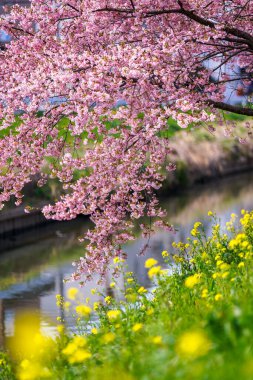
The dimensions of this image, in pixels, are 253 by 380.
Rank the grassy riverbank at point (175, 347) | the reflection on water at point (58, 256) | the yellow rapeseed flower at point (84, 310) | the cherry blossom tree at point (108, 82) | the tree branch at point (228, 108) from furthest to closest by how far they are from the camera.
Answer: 1. the reflection on water at point (58, 256)
2. the tree branch at point (228, 108)
3. the cherry blossom tree at point (108, 82)
4. the yellow rapeseed flower at point (84, 310)
5. the grassy riverbank at point (175, 347)

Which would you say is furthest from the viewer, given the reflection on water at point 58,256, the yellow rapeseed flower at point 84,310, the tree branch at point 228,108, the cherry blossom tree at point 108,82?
the reflection on water at point 58,256

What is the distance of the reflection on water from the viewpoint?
17.3m

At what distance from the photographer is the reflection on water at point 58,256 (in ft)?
56.7

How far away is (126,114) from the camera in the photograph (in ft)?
36.8

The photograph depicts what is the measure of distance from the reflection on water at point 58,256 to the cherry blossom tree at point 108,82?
3574mm

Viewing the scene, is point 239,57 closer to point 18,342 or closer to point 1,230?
point 18,342

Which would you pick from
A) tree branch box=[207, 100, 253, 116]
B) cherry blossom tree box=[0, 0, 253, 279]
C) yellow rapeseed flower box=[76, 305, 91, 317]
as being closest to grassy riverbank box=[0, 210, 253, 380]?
yellow rapeseed flower box=[76, 305, 91, 317]

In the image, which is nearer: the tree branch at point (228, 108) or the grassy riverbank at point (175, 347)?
the grassy riverbank at point (175, 347)

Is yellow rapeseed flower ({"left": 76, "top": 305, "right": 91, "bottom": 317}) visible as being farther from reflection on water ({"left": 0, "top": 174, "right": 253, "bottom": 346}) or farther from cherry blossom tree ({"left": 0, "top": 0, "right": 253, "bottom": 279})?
reflection on water ({"left": 0, "top": 174, "right": 253, "bottom": 346})

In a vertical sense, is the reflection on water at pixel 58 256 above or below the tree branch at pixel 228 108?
above

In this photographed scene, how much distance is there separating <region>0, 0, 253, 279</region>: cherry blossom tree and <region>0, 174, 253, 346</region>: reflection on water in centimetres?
357

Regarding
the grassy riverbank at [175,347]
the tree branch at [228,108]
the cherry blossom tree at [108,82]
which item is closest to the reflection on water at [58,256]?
the cherry blossom tree at [108,82]

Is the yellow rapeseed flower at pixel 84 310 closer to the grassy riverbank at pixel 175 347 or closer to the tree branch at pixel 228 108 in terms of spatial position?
the grassy riverbank at pixel 175 347

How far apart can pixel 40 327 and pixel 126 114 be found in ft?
18.6
